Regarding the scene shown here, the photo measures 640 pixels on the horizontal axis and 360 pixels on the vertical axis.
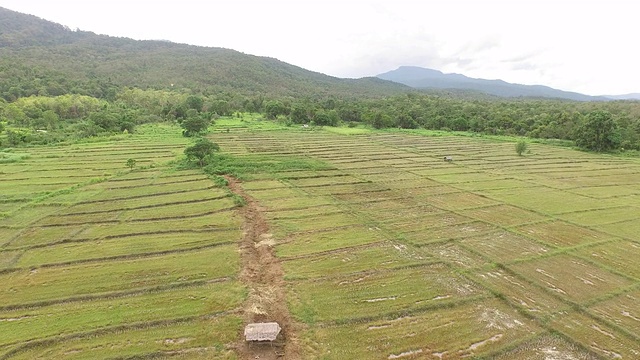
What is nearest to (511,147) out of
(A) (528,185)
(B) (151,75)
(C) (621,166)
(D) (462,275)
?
(C) (621,166)

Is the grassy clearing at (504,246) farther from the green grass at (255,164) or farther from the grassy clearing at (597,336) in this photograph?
the green grass at (255,164)

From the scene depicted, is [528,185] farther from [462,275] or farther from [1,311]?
[1,311]

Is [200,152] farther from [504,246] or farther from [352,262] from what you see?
[504,246]

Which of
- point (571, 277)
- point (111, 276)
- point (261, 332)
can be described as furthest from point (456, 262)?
point (111, 276)

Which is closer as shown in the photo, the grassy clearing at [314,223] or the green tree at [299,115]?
Result: the grassy clearing at [314,223]

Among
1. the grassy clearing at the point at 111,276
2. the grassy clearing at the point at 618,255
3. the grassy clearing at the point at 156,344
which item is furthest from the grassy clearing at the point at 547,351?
the grassy clearing at the point at 111,276
